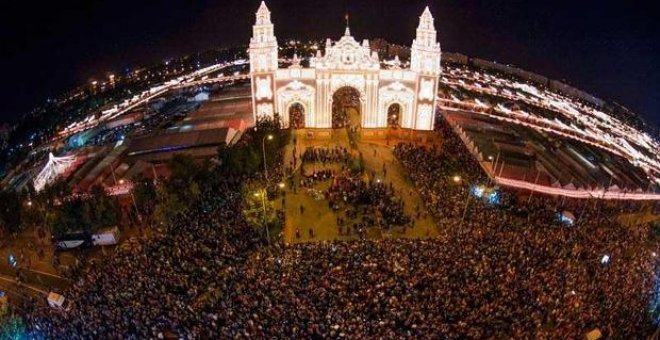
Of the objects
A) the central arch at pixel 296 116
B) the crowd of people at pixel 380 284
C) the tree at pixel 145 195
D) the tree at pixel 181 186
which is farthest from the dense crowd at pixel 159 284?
the central arch at pixel 296 116

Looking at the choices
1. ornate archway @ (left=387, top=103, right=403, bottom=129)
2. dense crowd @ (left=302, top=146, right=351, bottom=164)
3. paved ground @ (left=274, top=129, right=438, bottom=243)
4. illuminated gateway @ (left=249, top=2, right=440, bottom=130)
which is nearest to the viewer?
paved ground @ (left=274, top=129, right=438, bottom=243)

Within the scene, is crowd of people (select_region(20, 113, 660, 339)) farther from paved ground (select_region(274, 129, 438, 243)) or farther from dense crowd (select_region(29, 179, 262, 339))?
paved ground (select_region(274, 129, 438, 243))

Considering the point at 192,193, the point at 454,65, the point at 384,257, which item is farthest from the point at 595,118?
the point at 192,193

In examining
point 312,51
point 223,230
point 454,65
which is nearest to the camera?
point 223,230

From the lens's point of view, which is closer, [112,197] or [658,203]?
[112,197]

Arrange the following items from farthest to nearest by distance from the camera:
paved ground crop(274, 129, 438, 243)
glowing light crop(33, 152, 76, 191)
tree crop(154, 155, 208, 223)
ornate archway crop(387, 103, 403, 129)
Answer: ornate archway crop(387, 103, 403, 129) → glowing light crop(33, 152, 76, 191) → paved ground crop(274, 129, 438, 243) → tree crop(154, 155, 208, 223)

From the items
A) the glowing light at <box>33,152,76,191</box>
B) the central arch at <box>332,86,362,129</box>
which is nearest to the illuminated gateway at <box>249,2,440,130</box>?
the central arch at <box>332,86,362,129</box>

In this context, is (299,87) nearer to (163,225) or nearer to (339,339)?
(163,225)
